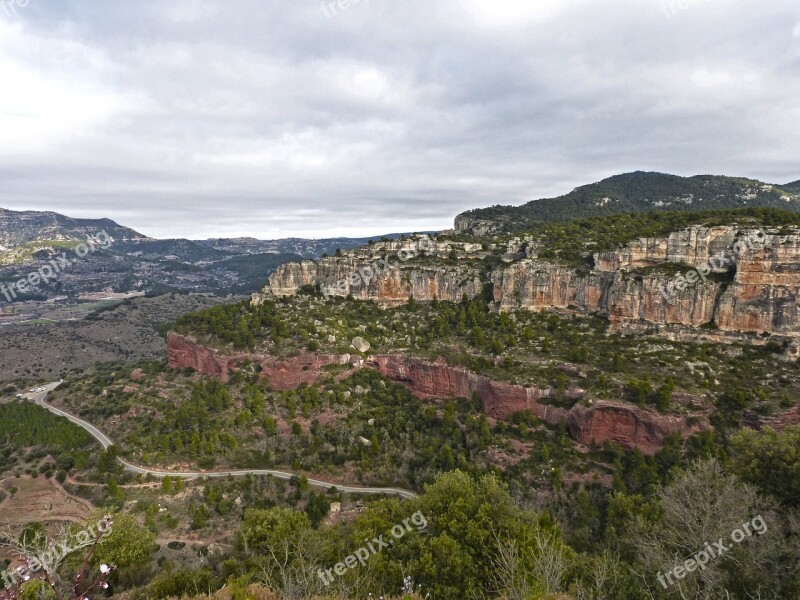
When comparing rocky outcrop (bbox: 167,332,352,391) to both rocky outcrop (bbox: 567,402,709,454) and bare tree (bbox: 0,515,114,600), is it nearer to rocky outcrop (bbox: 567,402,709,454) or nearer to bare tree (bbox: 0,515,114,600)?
bare tree (bbox: 0,515,114,600)

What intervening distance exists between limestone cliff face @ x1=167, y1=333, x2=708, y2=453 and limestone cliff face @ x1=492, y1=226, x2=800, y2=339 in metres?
18.8

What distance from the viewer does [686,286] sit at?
62.0m

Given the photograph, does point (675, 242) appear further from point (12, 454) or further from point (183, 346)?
point (12, 454)

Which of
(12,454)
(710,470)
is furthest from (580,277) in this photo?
(12,454)

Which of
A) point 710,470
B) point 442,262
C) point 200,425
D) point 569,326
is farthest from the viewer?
point 442,262

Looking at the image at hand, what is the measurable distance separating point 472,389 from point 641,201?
459ft

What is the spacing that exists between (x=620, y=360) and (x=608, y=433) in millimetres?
10490

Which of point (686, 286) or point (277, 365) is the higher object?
point (686, 286)

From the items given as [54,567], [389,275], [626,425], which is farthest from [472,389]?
[54,567]

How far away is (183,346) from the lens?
79.5 m

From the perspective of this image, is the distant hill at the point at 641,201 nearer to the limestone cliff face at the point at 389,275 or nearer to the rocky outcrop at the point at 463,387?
the limestone cliff face at the point at 389,275

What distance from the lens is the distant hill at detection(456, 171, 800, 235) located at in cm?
13788

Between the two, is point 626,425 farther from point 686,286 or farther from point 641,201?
point 641,201

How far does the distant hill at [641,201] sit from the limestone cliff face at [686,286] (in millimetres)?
53990
